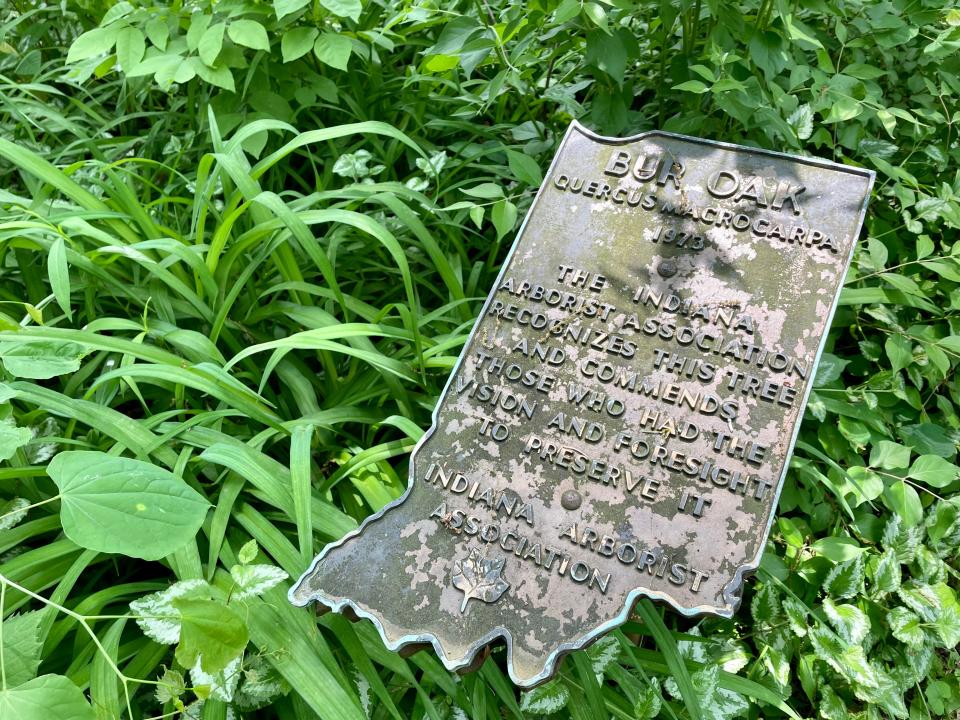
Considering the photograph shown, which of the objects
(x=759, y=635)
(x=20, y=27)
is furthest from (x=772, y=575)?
(x=20, y=27)

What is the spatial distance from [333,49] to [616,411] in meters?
1.42

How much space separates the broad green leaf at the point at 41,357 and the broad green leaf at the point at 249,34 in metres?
1.05

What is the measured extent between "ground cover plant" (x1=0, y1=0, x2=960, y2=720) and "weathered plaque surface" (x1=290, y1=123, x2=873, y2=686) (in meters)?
0.21

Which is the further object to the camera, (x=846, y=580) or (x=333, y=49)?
(x=333, y=49)

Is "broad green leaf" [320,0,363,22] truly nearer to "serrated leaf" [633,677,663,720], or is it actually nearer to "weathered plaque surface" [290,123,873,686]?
"weathered plaque surface" [290,123,873,686]

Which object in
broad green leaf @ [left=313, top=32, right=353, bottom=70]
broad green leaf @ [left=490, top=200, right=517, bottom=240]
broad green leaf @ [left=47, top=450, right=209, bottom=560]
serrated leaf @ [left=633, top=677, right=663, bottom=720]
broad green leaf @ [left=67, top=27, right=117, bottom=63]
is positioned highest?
broad green leaf @ [left=67, top=27, right=117, bottom=63]

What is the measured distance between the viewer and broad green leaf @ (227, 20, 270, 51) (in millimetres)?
2191

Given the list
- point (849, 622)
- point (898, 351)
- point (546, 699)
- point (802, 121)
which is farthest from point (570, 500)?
point (802, 121)

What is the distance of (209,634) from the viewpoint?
1.25 m

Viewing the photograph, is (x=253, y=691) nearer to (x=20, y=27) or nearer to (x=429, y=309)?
(x=429, y=309)

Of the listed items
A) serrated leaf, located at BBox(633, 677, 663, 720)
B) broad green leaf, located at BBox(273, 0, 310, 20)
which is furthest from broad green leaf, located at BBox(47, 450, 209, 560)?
broad green leaf, located at BBox(273, 0, 310, 20)

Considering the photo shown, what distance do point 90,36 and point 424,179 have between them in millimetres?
1079

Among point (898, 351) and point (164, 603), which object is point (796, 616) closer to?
point (898, 351)

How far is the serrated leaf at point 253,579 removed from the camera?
1490 millimetres
